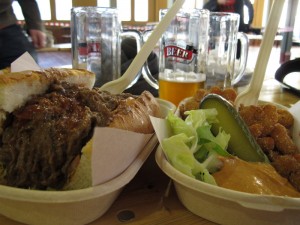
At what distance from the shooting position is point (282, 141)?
0.73 m

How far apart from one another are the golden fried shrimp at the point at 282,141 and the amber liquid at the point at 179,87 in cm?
50

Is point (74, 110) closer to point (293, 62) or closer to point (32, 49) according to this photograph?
point (293, 62)

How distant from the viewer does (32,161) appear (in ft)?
2.02

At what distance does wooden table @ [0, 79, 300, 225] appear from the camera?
620 millimetres

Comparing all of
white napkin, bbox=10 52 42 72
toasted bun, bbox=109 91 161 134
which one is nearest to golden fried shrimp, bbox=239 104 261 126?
toasted bun, bbox=109 91 161 134

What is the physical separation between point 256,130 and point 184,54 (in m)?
0.58

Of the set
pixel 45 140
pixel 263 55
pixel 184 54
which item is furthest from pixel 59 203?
pixel 184 54

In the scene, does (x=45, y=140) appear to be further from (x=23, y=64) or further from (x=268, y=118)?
(x=268, y=118)

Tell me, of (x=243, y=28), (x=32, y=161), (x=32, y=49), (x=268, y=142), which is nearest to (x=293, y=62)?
(x=268, y=142)

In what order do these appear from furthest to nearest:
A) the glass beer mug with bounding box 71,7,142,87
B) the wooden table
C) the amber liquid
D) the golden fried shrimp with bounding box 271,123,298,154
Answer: the glass beer mug with bounding box 71,7,142,87
the amber liquid
the golden fried shrimp with bounding box 271,123,298,154
the wooden table

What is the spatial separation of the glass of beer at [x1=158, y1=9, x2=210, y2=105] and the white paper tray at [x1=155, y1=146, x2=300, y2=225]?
643 mm

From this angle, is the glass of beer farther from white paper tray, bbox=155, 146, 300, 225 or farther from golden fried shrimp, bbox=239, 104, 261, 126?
white paper tray, bbox=155, 146, 300, 225

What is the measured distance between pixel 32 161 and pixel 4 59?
1.78m

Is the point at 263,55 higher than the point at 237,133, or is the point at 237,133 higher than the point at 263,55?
the point at 263,55
